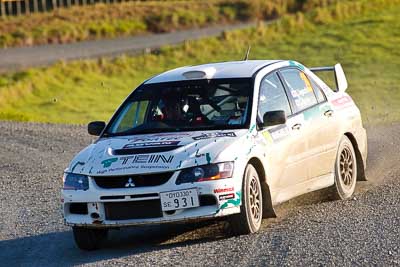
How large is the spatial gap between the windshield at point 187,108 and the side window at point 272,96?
0.50 ft

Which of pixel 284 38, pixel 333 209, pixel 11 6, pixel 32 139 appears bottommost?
pixel 11 6

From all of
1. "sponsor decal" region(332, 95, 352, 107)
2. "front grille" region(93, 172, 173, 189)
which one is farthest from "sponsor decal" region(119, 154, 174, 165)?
"sponsor decal" region(332, 95, 352, 107)

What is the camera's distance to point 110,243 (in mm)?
10141

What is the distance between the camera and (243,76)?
10797 millimetres

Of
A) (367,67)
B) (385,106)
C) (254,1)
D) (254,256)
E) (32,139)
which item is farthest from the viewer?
(254,1)

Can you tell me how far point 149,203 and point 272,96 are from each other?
2018 mm

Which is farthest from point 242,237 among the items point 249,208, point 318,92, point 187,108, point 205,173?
point 318,92

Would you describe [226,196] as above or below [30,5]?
above

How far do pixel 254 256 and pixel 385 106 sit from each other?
1745cm

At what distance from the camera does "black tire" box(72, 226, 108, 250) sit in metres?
9.72

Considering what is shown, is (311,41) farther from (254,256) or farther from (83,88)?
(254,256)

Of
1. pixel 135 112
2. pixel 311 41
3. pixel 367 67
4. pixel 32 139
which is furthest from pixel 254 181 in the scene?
pixel 311 41

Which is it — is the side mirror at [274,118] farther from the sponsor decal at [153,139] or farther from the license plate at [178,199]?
the license plate at [178,199]

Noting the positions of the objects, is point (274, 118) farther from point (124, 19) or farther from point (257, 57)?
point (124, 19)
